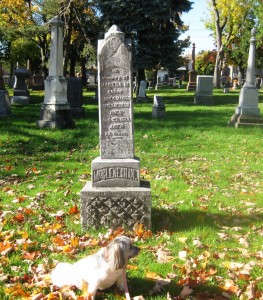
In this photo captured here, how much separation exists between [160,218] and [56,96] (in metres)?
9.48

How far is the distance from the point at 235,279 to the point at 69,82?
1459 centimetres

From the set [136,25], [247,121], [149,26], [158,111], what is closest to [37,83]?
[136,25]

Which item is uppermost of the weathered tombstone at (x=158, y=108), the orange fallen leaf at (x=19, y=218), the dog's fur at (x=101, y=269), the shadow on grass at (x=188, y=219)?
the weathered tombstone at (x=158, y=108)

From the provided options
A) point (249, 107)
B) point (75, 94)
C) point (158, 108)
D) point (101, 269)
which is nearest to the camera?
point (101, 269)

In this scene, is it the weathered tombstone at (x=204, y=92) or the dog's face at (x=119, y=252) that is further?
the weathered tombstone at (x=204, y=92)

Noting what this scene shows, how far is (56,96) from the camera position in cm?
1415

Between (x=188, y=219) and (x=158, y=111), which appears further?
(x=158, y=111)

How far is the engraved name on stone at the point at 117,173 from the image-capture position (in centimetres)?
539

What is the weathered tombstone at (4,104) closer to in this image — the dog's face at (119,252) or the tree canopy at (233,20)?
the dog's face at (119,252)

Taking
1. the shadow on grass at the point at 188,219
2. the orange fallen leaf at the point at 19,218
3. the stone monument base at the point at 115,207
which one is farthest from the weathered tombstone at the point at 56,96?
the stone monument base at the point at 115,207

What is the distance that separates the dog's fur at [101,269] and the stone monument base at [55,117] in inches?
410

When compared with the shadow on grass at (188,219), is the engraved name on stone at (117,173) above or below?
above

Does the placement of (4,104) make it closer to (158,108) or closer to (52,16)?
(158,108)

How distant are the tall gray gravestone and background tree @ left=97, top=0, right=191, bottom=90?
20213 millimetres
